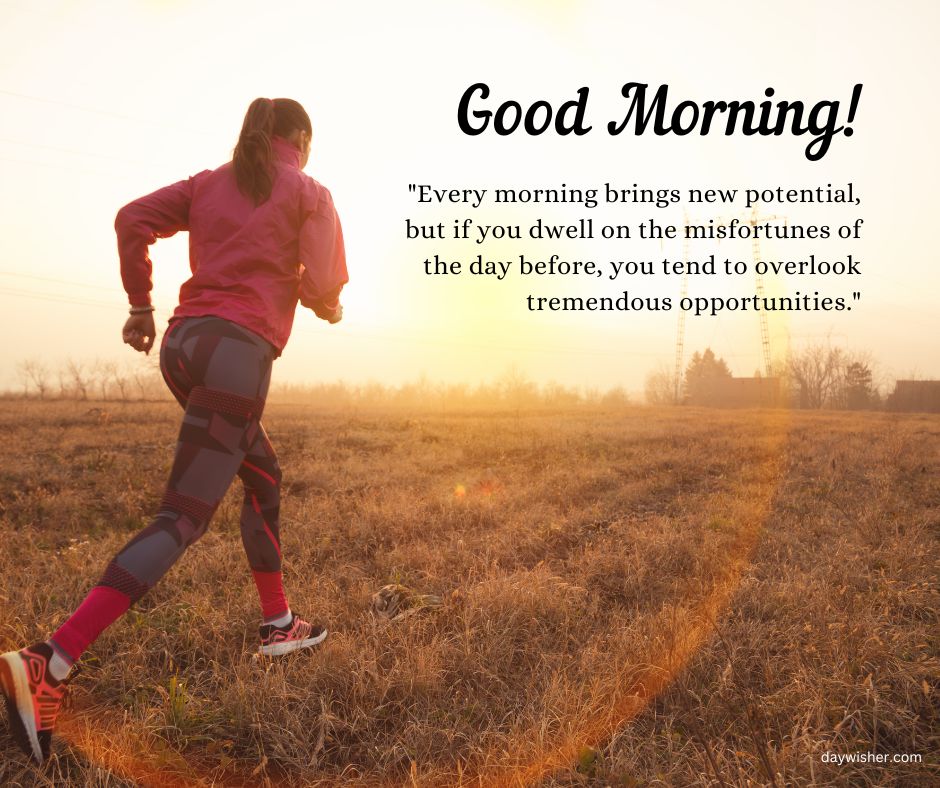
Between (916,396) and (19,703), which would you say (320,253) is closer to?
(19,703)

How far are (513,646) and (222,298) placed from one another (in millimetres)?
1955

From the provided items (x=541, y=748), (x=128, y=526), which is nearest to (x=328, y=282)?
(x=541, y=748)

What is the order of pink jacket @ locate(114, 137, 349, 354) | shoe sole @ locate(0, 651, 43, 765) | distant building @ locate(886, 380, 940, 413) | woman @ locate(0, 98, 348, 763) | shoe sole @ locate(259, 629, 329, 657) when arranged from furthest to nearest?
distant building @ locate(886, 380, 940, 413)
shoe sole @ locate(259, 629, 329, 657)
pink jacket @ locate(114, 137, 349, 354)
woman @ locate(0, 98, 348, 763)
shoe sole @ locate(0, 651, 43, 765)

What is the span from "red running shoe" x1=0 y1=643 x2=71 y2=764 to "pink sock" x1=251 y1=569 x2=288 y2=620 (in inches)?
33.1

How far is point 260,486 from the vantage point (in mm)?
2412

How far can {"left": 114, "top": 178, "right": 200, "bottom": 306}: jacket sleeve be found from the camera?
6.79 feet

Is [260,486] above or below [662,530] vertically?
above

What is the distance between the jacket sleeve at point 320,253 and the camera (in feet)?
6.89

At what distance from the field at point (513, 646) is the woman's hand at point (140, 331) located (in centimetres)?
132

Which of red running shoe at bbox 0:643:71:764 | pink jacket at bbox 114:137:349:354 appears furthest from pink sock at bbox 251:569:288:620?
pink jacket at bbox 114:137:349:354

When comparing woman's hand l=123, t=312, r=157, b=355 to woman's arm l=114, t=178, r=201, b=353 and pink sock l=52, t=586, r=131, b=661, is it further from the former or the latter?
pink sock l=52, t=586, r=131, b=661

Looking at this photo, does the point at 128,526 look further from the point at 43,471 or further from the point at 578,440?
the point at 578,440

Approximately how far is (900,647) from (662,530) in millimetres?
2022

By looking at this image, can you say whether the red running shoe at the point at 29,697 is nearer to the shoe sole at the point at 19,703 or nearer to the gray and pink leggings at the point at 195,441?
the shoe sole at the point at 19,703
